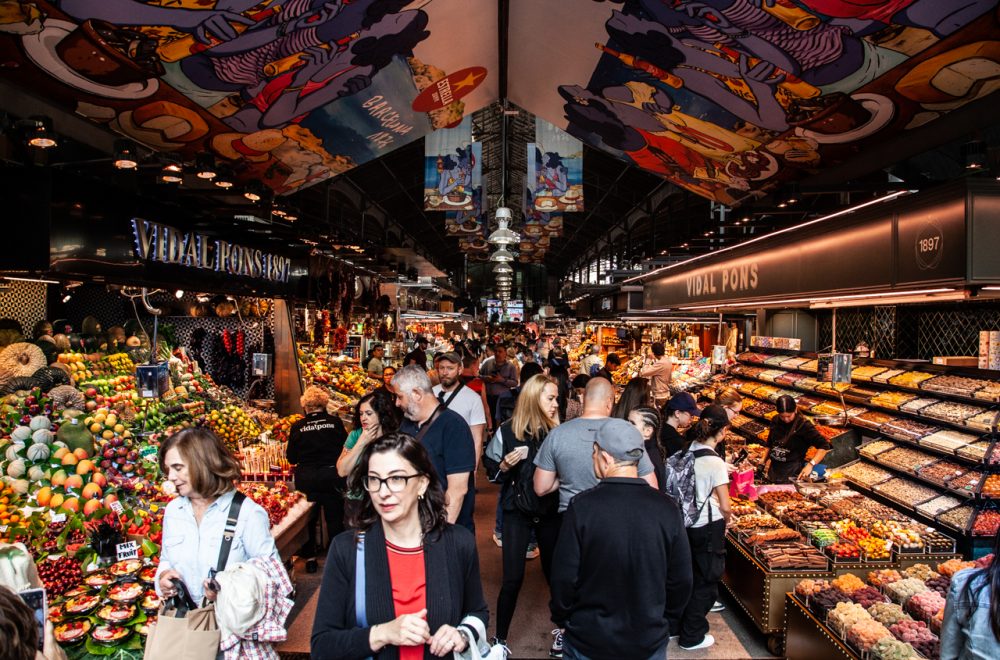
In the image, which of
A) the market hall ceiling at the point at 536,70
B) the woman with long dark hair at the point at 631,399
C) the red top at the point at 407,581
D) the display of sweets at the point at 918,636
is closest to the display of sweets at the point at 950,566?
the display of sweets at the point at 918,636

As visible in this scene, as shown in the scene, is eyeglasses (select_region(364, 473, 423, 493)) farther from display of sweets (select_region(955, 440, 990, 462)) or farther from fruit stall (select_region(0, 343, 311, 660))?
display of sweets (select_region(955, 440, 990, 462))

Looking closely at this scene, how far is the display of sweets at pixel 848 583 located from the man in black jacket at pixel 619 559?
2.07m

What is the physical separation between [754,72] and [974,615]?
153 inches

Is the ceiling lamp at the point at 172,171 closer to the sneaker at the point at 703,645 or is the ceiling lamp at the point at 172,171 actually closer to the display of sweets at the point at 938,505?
the sneaker at the point at 703,645

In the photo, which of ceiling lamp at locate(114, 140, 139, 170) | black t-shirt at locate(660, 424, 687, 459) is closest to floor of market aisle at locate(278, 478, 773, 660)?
black t-shirt at locate(660, 424, 687, 459)

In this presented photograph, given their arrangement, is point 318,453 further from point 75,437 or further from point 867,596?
point 867,596

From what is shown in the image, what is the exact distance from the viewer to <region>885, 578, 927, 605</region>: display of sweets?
3.80 metres

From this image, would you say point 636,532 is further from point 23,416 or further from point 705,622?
point 23,416

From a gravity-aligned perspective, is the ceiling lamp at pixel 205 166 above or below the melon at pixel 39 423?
above

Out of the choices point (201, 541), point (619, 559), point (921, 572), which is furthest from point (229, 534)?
point (921, 572)

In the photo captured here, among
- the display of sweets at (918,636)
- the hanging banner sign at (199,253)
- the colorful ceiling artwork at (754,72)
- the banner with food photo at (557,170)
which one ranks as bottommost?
the display of sweets at (918,636)

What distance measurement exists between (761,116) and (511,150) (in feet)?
36.6

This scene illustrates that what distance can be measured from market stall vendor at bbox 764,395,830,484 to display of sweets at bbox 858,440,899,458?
37 cm

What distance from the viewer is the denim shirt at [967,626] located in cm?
188
